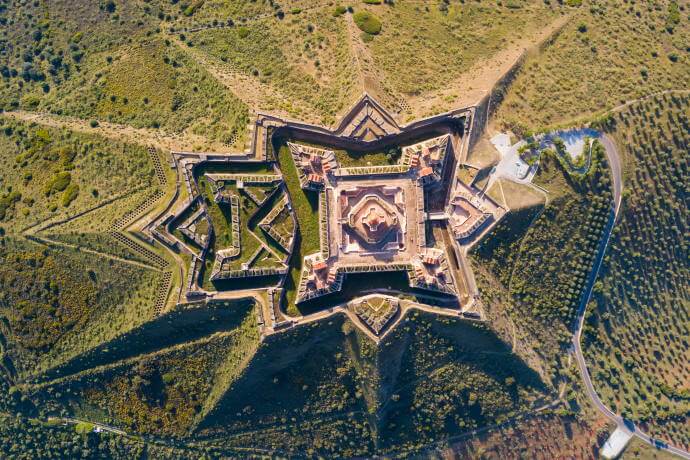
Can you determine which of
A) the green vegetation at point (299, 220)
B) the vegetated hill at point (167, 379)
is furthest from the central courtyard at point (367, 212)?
the vegetated hill at point (167, 379)

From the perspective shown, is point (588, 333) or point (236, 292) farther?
point (588, 333)

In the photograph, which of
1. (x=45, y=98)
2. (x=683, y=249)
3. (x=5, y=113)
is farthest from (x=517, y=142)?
(x=5, y=113)

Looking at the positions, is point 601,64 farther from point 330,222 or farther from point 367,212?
point 330,222

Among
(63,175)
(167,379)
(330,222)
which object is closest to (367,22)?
(330,222)

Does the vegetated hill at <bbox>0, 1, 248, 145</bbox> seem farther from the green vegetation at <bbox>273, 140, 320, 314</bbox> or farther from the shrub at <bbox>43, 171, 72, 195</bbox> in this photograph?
the green vegetation at <bbox>273, 140, 320, 314</bbox>

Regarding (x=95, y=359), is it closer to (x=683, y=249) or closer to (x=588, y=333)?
(x=588, y=333)

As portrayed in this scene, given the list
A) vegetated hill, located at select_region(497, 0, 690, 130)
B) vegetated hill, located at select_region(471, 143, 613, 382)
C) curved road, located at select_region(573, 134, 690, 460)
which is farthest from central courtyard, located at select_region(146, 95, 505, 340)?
curved road, located at select_region(573, 134, 690, 460)
